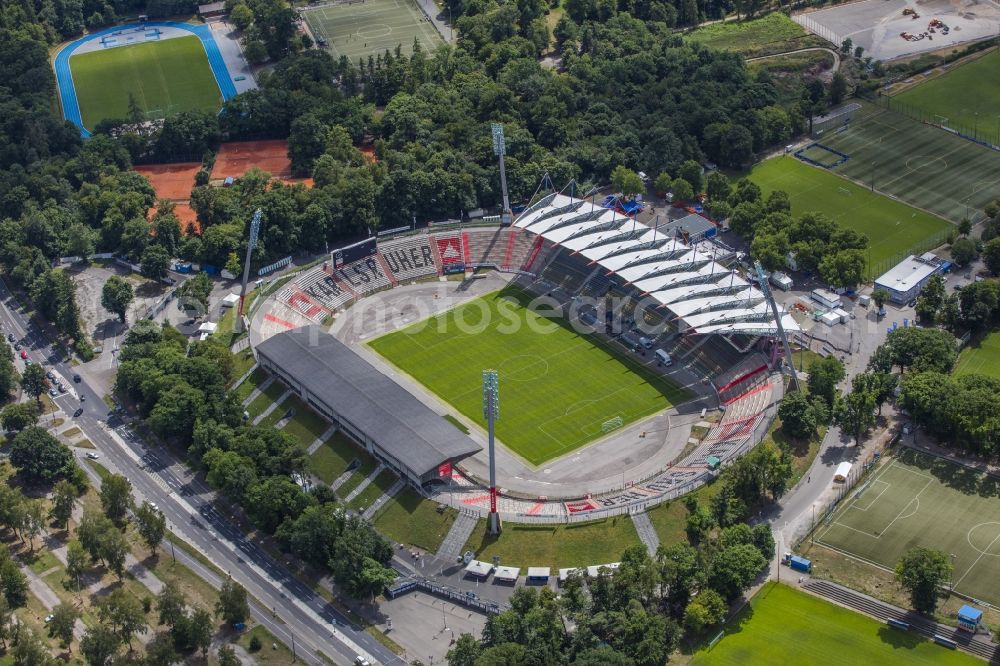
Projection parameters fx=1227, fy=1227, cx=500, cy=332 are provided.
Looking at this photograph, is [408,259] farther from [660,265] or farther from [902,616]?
[902,616]

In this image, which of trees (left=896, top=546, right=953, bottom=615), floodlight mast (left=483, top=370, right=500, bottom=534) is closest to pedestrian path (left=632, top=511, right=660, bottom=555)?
floodlight mast (left=483, top=370, right=500, bottom=534)

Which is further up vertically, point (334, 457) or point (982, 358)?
point (334, 457)

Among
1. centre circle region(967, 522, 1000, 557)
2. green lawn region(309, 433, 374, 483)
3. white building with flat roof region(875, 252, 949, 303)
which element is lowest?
centre circle region(967, 522, 1000, 557)

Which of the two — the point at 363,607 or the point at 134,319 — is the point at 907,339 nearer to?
the point at 363,607

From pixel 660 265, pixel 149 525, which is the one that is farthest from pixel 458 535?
pixel 660 265

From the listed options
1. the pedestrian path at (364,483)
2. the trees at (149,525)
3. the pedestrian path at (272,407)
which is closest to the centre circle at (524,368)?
the pedestrian path at (364,483)

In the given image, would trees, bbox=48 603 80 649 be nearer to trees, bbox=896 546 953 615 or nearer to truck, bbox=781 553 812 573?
truck, bbox=781 553 812 573
